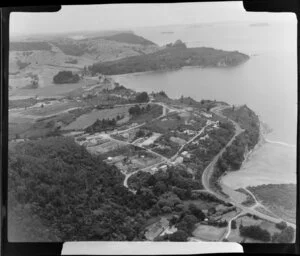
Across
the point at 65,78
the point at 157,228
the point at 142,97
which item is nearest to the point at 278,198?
the point at 157,228

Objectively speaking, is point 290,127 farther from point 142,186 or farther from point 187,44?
point 142,186

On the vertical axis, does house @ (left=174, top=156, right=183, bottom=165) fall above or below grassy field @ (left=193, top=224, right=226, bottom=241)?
above

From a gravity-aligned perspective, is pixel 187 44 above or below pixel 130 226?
above

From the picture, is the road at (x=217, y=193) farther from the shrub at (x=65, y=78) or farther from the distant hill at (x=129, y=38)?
the shrub at (x=65, y=78)

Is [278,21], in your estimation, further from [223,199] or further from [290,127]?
[223,199]

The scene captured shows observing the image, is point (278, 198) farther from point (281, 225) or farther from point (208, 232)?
point (208, 232)

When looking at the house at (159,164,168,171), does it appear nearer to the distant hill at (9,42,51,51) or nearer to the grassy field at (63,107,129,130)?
the grassy field at (63,107,129,130)

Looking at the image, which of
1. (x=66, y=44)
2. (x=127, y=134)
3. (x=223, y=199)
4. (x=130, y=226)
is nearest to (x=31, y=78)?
(x=66, y=44)

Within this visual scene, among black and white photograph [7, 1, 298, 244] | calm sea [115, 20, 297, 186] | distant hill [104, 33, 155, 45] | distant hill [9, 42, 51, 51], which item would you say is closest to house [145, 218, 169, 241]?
black and white photograph [7, 1, 298, 244]

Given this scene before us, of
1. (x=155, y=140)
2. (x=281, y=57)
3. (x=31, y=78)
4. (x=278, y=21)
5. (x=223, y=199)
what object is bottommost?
(x=223, y=199)
